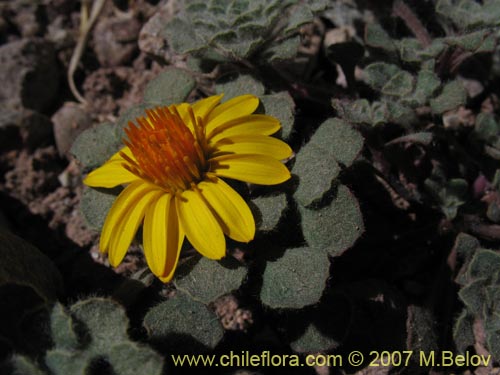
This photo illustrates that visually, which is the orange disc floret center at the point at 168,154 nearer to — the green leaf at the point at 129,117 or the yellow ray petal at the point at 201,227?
the yellow ray petal at the point at 201,227

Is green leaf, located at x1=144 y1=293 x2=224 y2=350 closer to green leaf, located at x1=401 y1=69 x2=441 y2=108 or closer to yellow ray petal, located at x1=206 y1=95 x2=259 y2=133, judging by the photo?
yellow ray petal, located at x1=206 y1=95 x2=259 y2=133

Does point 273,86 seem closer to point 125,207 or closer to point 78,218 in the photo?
point 125,207

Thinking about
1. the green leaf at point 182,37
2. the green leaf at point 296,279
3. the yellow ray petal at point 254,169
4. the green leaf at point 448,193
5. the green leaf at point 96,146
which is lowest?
the green leaf at point 448,193

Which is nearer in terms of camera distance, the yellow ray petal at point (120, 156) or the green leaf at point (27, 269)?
the green leaf at point (27, 269)

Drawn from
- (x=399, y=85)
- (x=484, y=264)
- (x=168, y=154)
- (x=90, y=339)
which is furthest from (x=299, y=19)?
(x=90, y=339)

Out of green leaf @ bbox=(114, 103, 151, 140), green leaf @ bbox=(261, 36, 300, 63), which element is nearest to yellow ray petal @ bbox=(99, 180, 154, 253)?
green leaf @ bbox=(114, 103, 151, 140)

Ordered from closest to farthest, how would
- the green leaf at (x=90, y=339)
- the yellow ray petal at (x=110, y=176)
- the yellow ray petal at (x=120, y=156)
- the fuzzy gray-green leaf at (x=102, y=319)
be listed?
the green leaf at (x=90, y=339) → the fuzzy gray-green leaf at (x=102, y=319) → the yellow ray petal at (x=110, y=176) → the yellow ray petal at (x=120, y=156)

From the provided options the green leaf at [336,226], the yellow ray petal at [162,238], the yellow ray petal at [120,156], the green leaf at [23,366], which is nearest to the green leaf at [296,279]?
the green leaf at [336,226]
